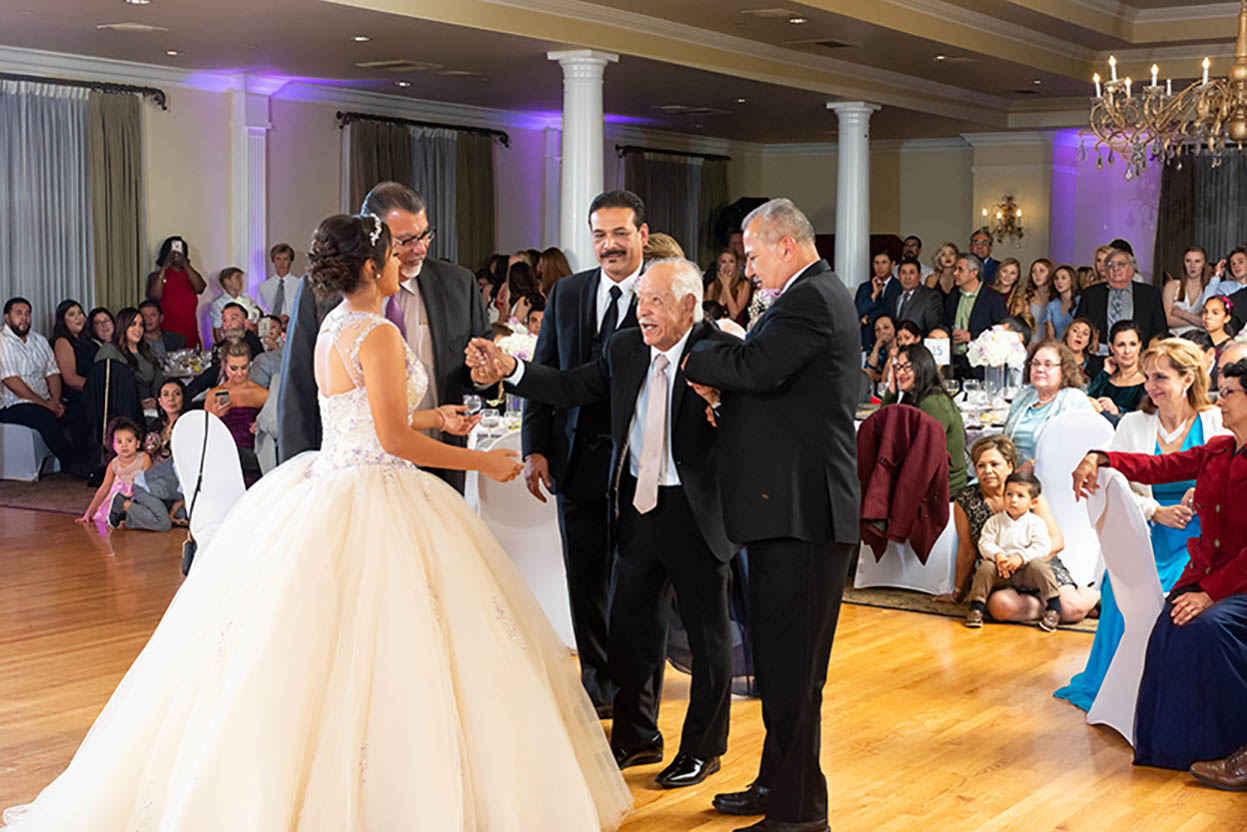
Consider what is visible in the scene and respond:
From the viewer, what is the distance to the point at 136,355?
10.8 meters

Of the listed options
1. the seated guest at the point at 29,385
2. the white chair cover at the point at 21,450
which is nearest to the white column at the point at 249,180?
the seated guest at the point at 29,385

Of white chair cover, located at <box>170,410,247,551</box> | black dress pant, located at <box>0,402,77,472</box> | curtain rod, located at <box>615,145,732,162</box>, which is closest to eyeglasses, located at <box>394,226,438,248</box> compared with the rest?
white chair cover, located at <box>170,410,247,551</box>

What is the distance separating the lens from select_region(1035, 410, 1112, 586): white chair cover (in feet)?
20.7

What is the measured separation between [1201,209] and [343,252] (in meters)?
14.8

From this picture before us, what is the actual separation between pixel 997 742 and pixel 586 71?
22.9 feet

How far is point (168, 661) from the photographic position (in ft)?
10.6

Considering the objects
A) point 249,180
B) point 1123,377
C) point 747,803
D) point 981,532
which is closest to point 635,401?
point 747,803

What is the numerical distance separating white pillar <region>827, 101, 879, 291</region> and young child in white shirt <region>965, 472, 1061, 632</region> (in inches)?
299

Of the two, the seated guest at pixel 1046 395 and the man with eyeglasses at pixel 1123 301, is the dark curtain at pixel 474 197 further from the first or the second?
the seated guest at pixel 1046 395

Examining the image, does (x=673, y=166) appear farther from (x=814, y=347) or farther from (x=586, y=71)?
(x=814, y=347)

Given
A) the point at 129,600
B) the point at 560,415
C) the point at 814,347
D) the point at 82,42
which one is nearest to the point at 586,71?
the point at 82,42

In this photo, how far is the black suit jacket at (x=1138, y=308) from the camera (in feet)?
32.8

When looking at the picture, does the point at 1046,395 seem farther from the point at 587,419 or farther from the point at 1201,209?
the point at 1201,209

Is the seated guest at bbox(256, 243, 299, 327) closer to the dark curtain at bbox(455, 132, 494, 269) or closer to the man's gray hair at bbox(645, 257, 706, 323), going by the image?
the dark curtain at bbox(455, 132, 494, 269)
